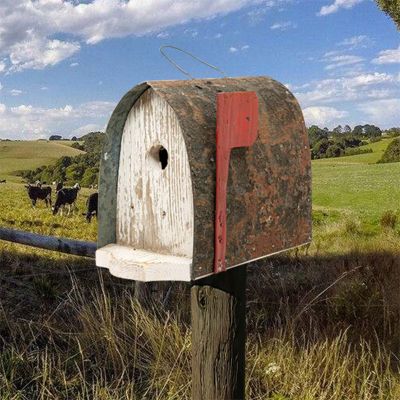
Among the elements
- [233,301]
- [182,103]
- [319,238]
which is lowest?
[319,238]

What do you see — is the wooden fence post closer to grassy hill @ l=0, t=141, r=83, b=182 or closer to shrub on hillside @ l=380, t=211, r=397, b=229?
shrub on hillside @ l=380, t=211, r=397, b=229

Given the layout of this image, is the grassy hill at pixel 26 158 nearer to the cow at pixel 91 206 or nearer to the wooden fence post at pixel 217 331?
the cow at pixel 91 206

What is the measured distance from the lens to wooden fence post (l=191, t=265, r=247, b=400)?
7.22ft

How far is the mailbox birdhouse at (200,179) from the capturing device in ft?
6.28

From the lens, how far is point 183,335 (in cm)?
351

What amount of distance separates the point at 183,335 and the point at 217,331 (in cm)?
135

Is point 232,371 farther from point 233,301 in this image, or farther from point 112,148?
point 112,148

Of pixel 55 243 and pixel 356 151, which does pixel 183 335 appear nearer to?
pixel 55 243

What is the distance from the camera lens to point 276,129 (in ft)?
7.30

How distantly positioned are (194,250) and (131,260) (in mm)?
296

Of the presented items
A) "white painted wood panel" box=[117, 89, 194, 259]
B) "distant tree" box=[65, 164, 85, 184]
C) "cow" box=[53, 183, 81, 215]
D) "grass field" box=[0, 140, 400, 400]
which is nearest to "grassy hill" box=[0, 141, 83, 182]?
"distant tree" box=[65, 164, 85, 184]

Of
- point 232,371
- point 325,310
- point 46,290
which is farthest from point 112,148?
point 46,290

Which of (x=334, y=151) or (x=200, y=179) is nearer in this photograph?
(x=200, y=179)

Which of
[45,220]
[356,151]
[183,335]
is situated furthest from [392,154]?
[183,335]
